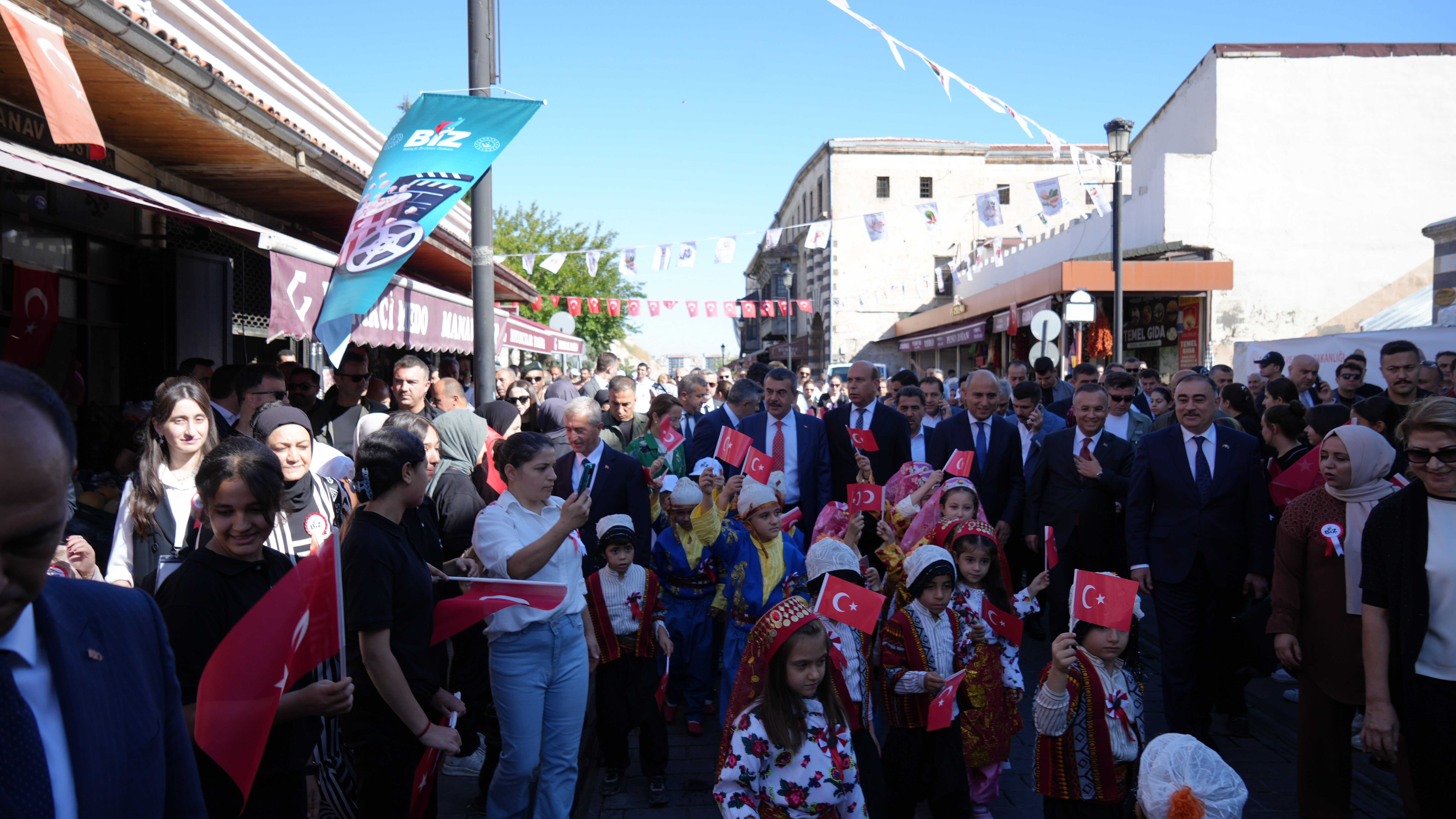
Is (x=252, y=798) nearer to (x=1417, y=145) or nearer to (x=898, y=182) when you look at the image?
(x=1417, y=145)

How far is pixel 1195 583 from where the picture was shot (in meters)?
4.98

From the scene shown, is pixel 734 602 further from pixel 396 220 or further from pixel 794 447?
pixel 396 220

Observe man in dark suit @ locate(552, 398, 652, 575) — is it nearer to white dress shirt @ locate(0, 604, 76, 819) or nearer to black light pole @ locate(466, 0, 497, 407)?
black light pole @ locate(466, 0, 497, 407)

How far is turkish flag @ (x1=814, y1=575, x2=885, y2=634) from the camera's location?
11.8 ft

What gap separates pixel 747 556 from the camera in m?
5.00

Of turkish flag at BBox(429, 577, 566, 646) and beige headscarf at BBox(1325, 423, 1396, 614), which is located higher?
beige headscarf at BBox(1325, 423, 1396, 614)

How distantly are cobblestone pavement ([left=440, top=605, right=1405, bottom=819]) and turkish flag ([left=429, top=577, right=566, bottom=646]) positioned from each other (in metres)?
1.40

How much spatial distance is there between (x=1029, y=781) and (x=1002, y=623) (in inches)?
45.1

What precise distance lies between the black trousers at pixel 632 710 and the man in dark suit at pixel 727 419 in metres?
2.05

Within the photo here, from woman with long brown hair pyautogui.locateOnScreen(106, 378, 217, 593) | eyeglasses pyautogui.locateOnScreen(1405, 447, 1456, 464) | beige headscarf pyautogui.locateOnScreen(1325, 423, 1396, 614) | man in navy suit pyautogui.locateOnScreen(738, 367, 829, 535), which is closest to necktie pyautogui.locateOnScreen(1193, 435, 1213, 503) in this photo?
beige headscarf pyautogui.locateOnScreen(1325, 423, 1396, 614)


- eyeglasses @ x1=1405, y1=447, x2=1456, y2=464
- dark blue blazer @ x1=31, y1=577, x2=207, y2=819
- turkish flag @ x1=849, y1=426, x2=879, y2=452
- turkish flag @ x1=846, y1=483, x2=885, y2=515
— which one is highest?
eyeglasses @ x1=1405, y1=447, x2=1456, y2=464

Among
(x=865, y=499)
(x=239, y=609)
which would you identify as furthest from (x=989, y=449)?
(x=239, y=609)

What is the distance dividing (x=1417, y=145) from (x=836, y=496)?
19.1 metres

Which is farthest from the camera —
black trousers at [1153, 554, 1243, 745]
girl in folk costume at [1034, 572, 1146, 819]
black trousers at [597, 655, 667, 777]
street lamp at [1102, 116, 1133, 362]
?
street lamp at [1102, 116, 1133, 362]
